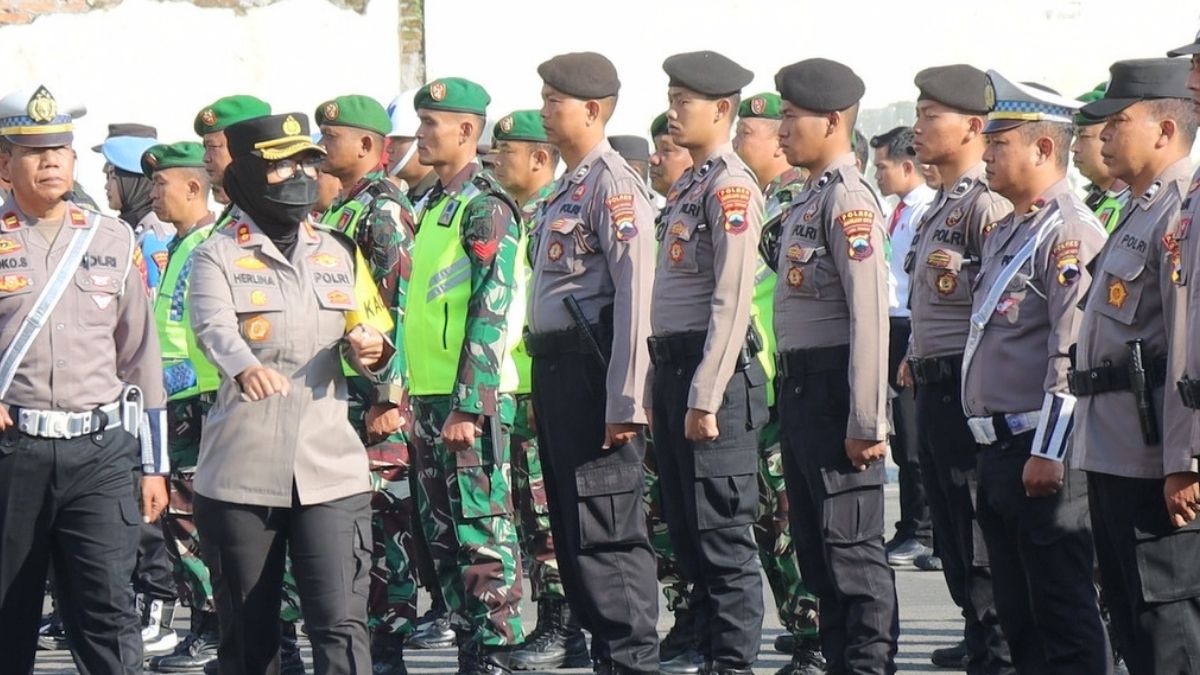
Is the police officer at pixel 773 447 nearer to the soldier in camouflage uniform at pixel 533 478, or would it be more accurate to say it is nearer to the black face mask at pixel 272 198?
the soldier in camouflage uniform at pixel 533 478

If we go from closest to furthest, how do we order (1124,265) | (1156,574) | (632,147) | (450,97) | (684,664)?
(1156,574), (1124,265), (450,97), (684,664), (632,147)

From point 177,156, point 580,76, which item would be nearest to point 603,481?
point 580,76

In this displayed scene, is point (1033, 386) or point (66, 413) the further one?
point (66, 413)

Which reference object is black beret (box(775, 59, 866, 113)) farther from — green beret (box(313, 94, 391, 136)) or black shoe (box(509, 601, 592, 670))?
black shoe (box(509, 601, 592, 670))

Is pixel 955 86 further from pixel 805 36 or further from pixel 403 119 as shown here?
pixel 805 36

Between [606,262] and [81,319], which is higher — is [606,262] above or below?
above

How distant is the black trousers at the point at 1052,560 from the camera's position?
615cm

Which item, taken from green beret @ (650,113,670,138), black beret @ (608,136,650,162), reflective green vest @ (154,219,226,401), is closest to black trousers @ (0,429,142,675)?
reflective green vest @ (154,219,226,401)

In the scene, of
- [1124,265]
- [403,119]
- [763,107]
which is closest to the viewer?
[1124,265]

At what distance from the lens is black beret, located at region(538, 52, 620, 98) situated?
24.6 feet

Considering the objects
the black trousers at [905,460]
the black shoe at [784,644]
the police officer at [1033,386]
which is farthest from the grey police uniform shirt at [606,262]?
the black trousers at [905,460]

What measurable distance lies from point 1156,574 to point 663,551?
11.0 feet

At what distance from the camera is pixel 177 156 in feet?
30.2

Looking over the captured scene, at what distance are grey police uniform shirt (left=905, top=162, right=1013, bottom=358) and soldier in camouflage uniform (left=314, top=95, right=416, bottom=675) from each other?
6.70 ft
